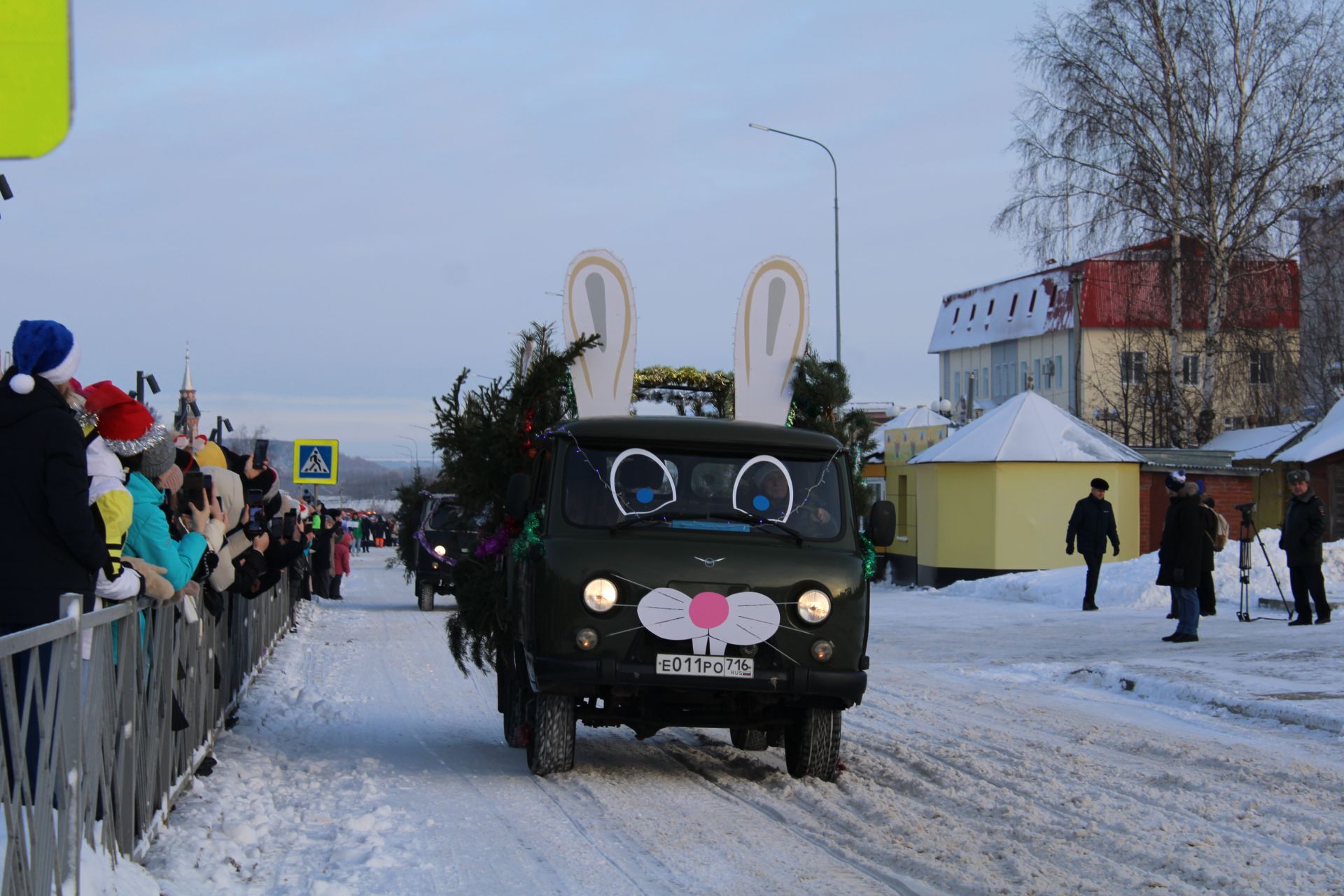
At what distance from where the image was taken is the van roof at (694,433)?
8633mm

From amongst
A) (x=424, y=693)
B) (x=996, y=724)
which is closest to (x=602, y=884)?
(x=996, y=724)

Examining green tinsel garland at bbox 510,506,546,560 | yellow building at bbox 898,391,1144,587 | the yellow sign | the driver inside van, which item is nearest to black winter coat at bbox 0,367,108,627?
the yellow sign

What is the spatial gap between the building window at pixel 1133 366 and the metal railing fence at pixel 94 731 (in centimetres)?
3997

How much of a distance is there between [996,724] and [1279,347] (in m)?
30.8

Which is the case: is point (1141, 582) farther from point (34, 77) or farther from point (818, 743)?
point (34, 77)

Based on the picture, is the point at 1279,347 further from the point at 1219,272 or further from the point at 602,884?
the point at 602,884

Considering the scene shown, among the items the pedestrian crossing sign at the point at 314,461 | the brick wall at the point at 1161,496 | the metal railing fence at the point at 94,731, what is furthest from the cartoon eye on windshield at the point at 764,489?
the brick wall at the point at 1161,496

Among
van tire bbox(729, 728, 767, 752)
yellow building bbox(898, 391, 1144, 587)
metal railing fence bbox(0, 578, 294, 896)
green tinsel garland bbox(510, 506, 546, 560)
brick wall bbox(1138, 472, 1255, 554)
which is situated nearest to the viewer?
metal railing fence bbox(0, 578, 294, 896)

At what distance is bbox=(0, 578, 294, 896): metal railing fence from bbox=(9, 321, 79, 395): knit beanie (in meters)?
0.89

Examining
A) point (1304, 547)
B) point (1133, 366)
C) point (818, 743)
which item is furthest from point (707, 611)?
point (1133, 366)

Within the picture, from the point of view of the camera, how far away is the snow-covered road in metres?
6.19

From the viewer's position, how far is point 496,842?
6.85 meters

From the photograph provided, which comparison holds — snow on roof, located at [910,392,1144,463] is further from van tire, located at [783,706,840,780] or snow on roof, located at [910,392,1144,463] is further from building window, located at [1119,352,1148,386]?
van tire, located at [783,706,840,780]

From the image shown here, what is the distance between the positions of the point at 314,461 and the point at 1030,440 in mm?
14499
